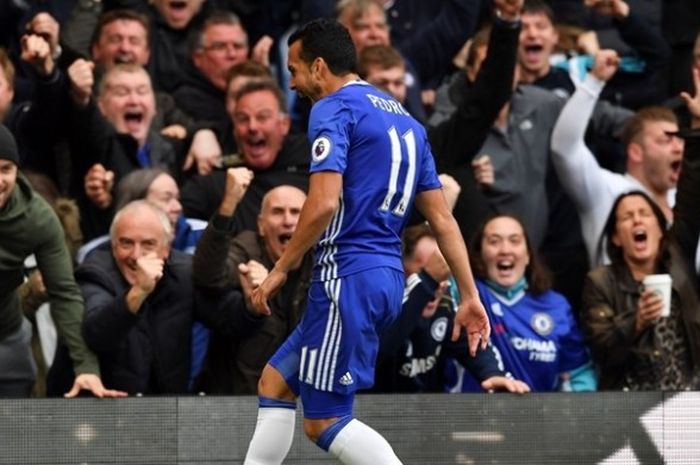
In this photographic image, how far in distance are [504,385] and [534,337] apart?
2.37 ft

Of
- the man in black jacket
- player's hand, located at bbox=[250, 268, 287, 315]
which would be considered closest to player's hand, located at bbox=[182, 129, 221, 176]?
the man in black jacket

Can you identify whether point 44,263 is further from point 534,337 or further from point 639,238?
point 639,238

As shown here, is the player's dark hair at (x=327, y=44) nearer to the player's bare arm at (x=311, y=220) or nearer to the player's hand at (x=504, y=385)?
the player's bare arm at (x=311, y=220)

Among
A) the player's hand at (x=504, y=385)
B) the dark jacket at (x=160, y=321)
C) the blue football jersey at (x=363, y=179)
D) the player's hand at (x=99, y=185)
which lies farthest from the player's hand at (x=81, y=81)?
the blue football jersey at (x=363, y=179)

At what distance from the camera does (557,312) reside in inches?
402

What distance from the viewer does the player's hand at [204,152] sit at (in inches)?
437

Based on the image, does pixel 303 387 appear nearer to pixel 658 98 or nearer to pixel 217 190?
pixel 217 190

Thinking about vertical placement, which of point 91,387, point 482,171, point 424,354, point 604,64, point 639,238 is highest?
point 604,64

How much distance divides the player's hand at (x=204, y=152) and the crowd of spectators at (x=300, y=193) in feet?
0.06

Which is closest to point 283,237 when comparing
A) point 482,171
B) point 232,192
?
point 232,192

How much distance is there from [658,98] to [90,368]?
17.0 feet

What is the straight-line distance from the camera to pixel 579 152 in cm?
1133

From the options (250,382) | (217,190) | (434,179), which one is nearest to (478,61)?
(217,190)

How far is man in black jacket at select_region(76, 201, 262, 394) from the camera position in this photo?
9.57 metres
